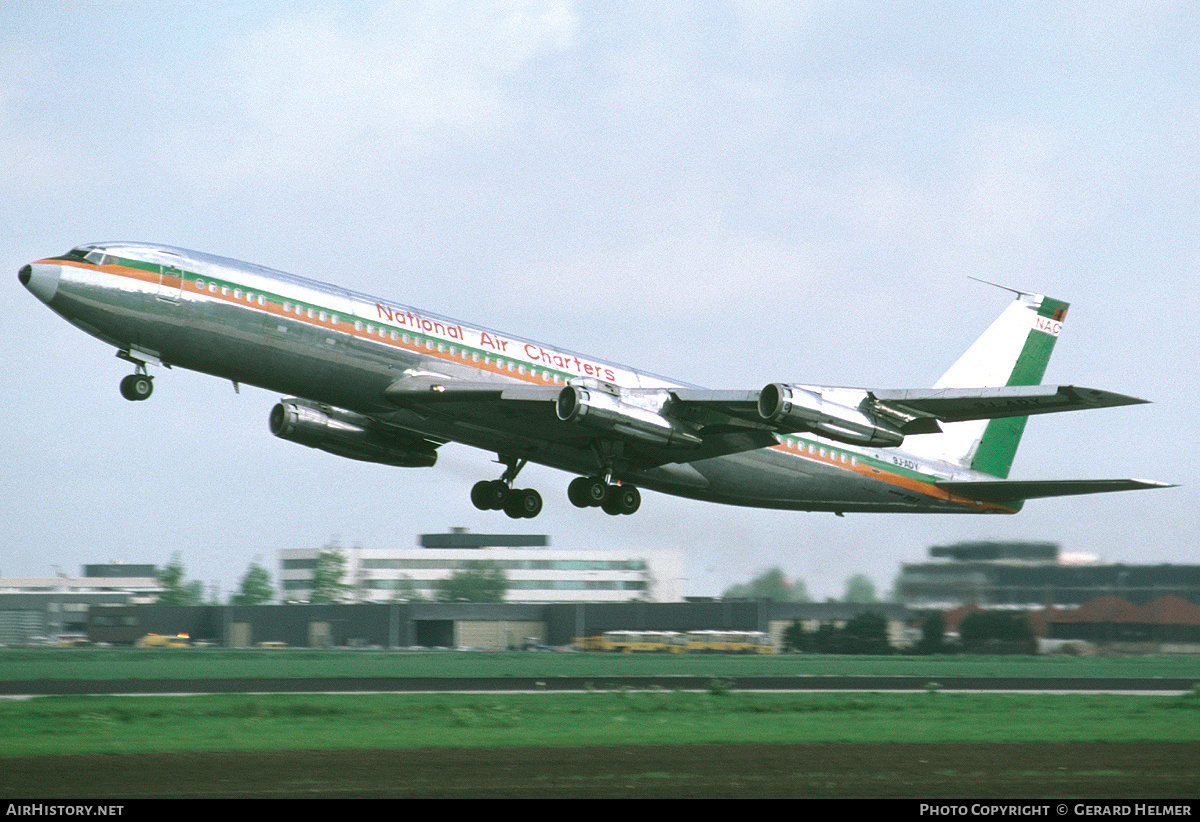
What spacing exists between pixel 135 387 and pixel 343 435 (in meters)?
8.25

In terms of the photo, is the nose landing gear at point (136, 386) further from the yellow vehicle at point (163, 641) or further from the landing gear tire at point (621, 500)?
the yellow vehicle at point (163, 641)

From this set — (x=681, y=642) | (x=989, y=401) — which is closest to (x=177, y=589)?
(x=681, y=642)

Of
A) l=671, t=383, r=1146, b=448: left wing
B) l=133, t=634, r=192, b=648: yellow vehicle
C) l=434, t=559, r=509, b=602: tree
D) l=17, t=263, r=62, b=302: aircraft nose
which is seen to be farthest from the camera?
l=133, t=634, r=192, b=648: yellow vehicle

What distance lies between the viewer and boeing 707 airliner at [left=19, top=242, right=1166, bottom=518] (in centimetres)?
3362

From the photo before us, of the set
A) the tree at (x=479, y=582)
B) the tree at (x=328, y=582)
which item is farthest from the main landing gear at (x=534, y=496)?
the tree at (x=328, y=582)

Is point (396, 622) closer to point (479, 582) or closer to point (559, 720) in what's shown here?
point (479, 582)

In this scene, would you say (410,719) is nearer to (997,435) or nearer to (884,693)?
(884,693)

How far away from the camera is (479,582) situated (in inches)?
2958

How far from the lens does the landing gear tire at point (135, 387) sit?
3419 centimetres

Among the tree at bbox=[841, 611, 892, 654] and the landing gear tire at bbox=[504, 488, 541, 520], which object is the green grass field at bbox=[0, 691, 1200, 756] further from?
the tree at bbox=[841, 611, 892, 654]

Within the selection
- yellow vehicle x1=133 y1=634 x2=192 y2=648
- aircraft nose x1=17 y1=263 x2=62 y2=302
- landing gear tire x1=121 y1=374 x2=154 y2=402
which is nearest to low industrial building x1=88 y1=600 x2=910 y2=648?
yellow vehicle x1=133 y1=634 x2=192 y2=648

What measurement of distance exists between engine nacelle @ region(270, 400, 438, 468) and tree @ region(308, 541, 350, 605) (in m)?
42.2

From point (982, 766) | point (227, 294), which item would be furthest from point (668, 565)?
point (982, 766)

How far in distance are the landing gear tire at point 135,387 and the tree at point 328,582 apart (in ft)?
162
